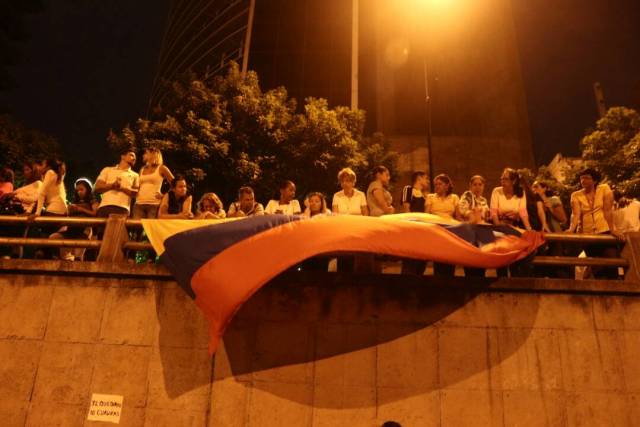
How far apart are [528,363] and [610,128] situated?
20.7 metres

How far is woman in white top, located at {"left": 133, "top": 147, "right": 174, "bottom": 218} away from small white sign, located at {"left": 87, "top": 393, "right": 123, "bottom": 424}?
2981 millimetres

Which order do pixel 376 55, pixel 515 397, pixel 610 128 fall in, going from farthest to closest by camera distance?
1. pixel 376 55
2. pixel 610 128
3. pixel 515 397

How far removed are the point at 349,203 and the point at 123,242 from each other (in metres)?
3.54

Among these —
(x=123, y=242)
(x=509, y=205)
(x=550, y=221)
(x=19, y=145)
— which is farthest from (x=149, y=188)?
(x=19, y=145)

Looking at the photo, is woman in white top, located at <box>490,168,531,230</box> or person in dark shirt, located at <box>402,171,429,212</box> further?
person in dark shirt, located at <box>402,171,429,212</box>

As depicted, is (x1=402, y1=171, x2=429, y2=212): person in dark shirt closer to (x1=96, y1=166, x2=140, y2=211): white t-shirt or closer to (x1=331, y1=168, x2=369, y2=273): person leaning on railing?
(x1=331, y1=168, x2=369, y2=273): person leaning on railing

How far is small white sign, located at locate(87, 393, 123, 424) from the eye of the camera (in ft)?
21.1

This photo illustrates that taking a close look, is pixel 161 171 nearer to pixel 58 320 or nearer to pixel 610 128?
pixel 58 320

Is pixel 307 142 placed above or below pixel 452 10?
below

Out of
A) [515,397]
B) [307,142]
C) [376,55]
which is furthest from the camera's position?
[376,55]

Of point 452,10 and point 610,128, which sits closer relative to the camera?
point 610,128

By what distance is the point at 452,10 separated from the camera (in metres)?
38.9

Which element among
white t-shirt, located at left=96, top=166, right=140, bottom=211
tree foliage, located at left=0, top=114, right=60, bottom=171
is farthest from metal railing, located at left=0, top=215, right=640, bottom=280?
tree foliage, located at left=0, top=114, right=60, bottom=171

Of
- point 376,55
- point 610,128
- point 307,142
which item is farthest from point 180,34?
point 610,128
